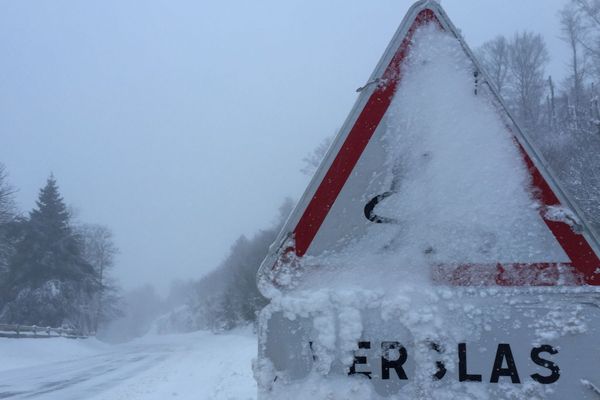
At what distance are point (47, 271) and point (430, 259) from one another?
4175 cm

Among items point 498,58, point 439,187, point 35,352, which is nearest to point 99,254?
point 35,352

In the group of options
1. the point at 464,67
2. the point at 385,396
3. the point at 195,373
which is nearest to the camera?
the point at 385,396

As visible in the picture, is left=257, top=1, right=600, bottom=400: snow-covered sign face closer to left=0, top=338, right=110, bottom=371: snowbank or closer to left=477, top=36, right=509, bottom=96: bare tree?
left=0, top=338, right=110, bottom=371: snowbank

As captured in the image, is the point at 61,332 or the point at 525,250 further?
the point at 61,332

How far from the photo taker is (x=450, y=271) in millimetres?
1920

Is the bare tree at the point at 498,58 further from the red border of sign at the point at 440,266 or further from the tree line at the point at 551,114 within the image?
the red border of sign at the point at 440,266

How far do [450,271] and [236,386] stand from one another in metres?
10.2

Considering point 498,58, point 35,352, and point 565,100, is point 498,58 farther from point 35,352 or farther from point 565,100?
point 35,352

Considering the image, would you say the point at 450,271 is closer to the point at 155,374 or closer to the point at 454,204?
the point at 454,204

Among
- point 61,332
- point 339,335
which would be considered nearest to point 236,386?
point 339,335

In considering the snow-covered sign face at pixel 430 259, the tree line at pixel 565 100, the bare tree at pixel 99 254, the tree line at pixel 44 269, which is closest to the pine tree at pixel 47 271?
the tree line at pixel 44 269

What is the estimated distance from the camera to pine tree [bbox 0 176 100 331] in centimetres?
3797

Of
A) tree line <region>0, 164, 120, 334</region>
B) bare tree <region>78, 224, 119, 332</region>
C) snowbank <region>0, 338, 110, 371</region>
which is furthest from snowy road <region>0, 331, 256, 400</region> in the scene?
bare tree <region>78, 224, 119, 332</region>

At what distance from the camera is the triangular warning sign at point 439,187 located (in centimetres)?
188
